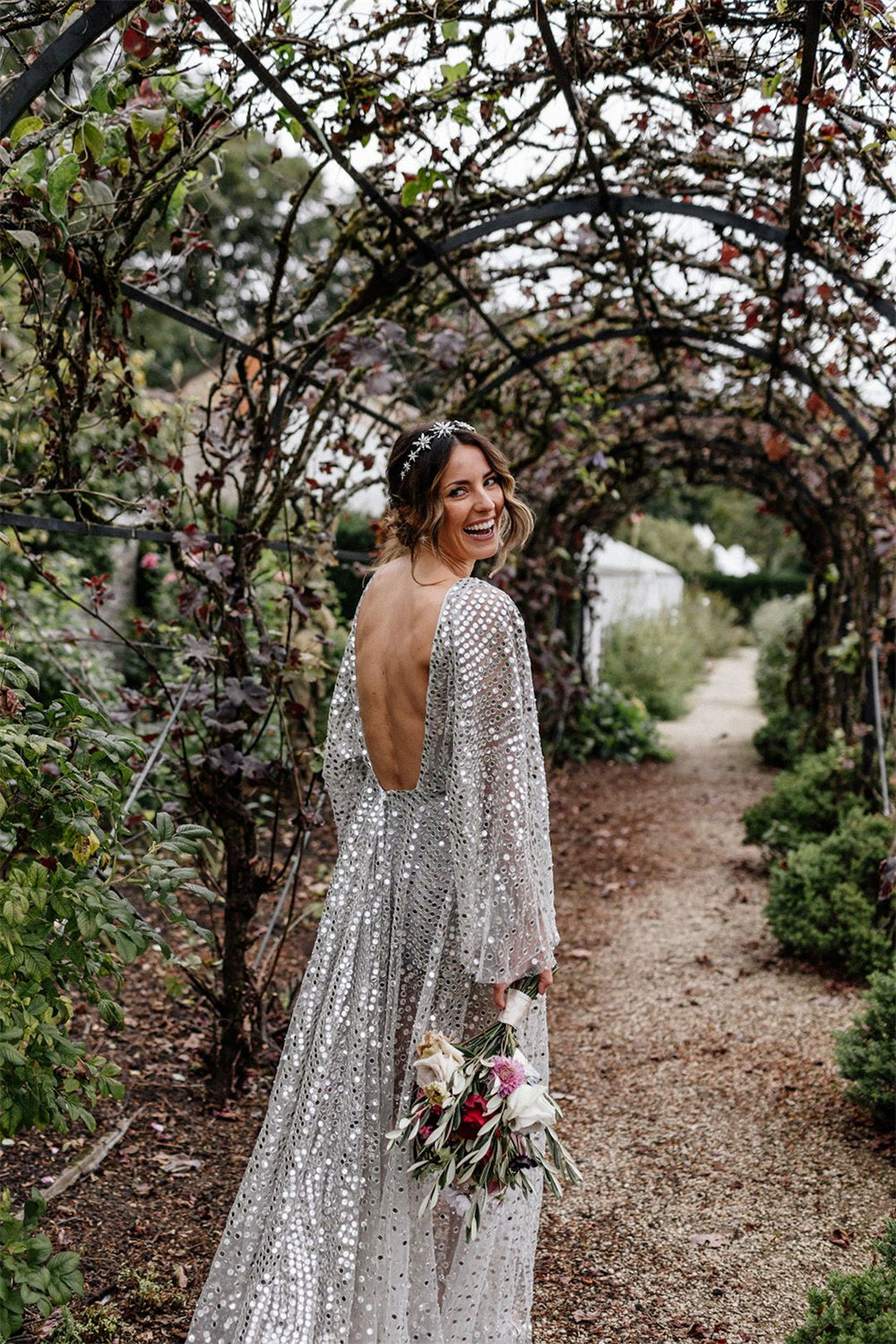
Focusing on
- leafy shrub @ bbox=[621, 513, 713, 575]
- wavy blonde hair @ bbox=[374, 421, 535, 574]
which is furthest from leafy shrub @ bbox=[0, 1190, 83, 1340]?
leafy shrub @ bbox=[621, 513, 713, 575]

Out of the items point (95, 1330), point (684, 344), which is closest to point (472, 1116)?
point (95, 1330)

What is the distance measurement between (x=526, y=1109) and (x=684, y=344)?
434 centimetres

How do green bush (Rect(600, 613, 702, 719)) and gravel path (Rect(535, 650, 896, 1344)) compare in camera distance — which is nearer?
gravel path (Rect(535, 650, 896, 1344))

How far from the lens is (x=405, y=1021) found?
210 cm

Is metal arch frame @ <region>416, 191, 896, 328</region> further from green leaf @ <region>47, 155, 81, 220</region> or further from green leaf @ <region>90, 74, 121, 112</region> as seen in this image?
green leaf @ <region>47, 155, 81, 220</region>

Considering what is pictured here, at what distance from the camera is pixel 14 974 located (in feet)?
6.09

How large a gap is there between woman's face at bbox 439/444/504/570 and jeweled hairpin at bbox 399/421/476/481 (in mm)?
49

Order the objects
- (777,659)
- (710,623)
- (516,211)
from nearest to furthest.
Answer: (516,211) → (777,659) → (710,623)

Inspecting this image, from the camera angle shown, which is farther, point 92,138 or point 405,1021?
point 405,1021

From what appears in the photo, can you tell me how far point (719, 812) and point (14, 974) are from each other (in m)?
6.93

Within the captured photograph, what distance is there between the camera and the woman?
6.38 feet

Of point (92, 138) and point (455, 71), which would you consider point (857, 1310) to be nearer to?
point (92, 138)

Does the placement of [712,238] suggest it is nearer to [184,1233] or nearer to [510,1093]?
[510,1093]

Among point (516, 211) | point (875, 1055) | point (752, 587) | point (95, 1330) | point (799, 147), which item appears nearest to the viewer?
point (95, 1330)
